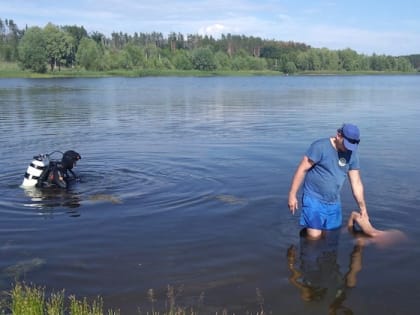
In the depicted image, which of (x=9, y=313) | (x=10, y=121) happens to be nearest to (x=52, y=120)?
(x=10, y=121)

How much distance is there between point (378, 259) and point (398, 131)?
17.4m

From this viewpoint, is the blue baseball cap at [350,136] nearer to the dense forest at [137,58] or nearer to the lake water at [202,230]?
the lake water at [202,230]

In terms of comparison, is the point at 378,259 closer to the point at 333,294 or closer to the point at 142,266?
the point at 333,294

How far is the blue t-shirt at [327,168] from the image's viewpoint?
8.76 meters

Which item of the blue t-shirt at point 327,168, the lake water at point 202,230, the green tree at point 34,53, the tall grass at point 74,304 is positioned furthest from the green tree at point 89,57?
the tall grass at point 74,304

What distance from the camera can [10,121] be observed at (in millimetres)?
29891

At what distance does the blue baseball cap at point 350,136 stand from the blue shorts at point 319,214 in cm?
129

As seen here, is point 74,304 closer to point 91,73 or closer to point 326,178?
Result: point 326,178

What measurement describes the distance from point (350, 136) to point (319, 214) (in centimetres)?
173

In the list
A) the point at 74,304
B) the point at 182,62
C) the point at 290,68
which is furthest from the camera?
the point at 290,68

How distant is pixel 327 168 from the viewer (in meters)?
8.85

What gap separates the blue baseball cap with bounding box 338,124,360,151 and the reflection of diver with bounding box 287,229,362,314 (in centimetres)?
199

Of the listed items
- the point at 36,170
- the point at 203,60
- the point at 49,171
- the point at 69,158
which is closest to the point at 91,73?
the point at 203,60

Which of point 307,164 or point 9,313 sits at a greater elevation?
point 307,164
